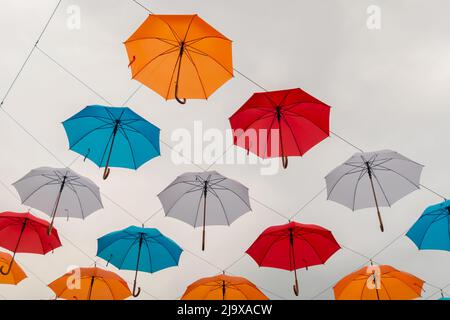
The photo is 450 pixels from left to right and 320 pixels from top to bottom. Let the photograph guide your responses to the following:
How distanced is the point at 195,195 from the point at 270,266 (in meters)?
2.78

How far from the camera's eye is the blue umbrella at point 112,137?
8383 millimetres

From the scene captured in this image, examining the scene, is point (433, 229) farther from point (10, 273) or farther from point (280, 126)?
point (10, 273)

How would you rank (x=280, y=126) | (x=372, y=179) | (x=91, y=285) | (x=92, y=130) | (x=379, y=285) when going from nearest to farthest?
(x=280, y=126) → (x=92, y=130) → (x=372, y=179) → (x=379, y=285) → (x=91, y=285)

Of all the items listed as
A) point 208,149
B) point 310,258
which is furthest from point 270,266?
point 208,149

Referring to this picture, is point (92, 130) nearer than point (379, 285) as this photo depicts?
Yes

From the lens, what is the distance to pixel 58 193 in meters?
9.62

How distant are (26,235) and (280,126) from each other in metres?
6.98

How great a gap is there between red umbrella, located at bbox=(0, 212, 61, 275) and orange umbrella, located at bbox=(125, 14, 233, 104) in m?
4.69

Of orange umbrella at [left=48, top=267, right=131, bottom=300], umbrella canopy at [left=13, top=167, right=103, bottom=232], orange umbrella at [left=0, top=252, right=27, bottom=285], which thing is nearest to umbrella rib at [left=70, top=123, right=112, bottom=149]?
umbrella canopy at [left=13, top=167, right=103, bottom=232]

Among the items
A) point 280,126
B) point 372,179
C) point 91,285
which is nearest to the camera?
point 280,126

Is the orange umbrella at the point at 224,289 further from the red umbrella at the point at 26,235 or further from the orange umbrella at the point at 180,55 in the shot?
the orange umbrella at the point at 180,55

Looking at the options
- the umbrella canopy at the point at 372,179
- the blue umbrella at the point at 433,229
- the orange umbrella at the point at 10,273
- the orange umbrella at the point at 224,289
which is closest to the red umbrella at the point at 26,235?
the orange umbrella at the point at 10,273

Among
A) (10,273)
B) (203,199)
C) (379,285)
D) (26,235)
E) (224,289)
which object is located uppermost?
(203,199)

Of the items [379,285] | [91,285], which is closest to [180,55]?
[91,285]
